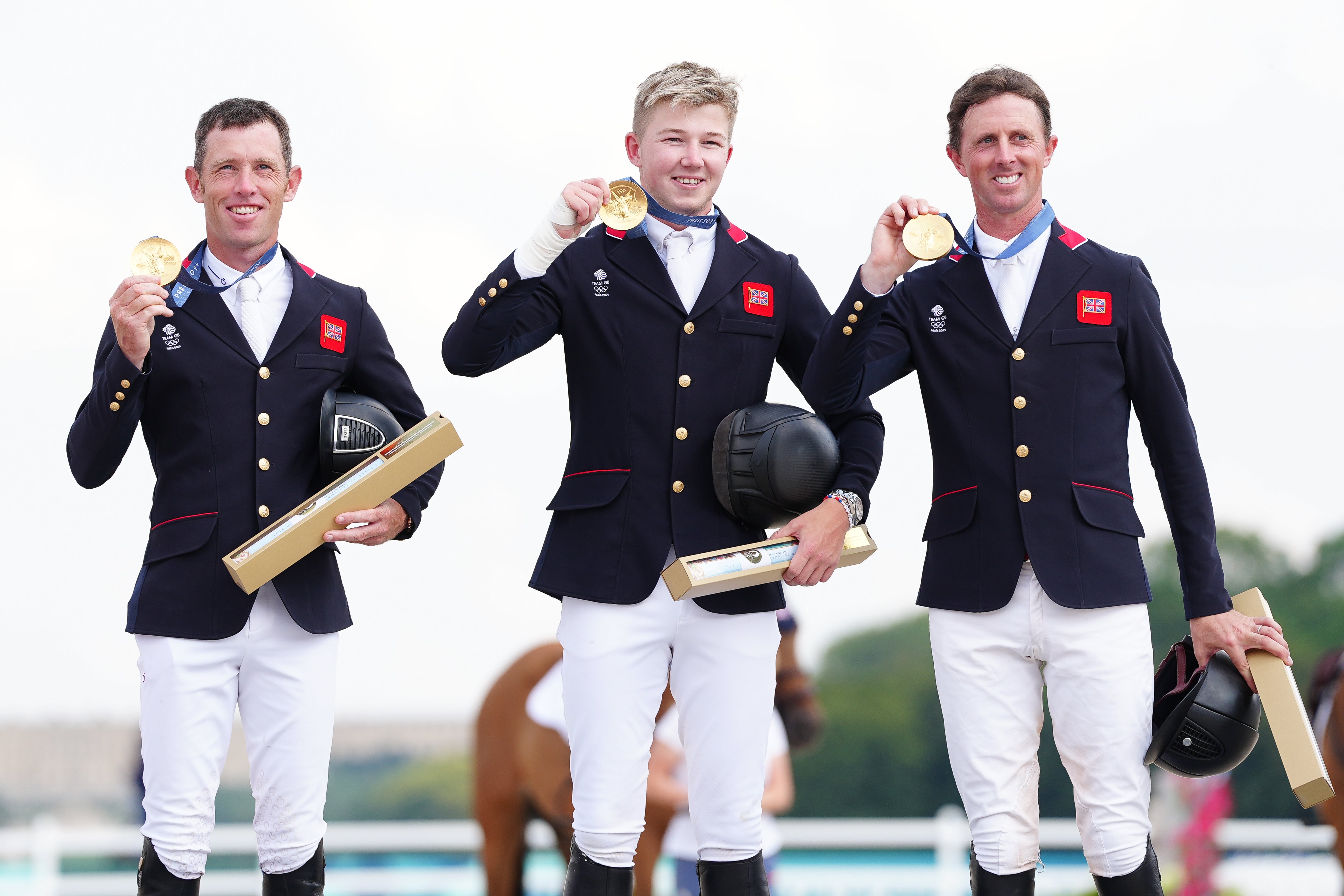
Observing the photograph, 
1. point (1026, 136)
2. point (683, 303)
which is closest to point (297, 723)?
point (683, 303)

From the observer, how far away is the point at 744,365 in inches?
119

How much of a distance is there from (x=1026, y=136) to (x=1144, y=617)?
1.14 metres

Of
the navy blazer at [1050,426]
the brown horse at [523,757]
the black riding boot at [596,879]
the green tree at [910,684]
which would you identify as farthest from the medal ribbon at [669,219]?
the green tree at [910,684]

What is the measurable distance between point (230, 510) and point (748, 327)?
1.28 m

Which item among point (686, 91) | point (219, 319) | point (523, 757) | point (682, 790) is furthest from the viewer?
point (523, 757)

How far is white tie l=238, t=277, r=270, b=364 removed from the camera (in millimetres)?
3123

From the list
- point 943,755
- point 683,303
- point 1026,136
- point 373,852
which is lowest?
point 943,755

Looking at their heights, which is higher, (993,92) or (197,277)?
(993,92)

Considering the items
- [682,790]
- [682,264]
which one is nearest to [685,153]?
[682,264]

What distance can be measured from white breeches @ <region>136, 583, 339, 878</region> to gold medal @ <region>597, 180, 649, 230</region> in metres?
1.17

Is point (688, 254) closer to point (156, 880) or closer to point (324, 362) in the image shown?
point (324, 362)

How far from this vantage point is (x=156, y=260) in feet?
9.52

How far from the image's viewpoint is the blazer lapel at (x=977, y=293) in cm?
299

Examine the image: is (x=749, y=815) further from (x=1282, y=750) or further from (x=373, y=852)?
(x=373, y=852)
